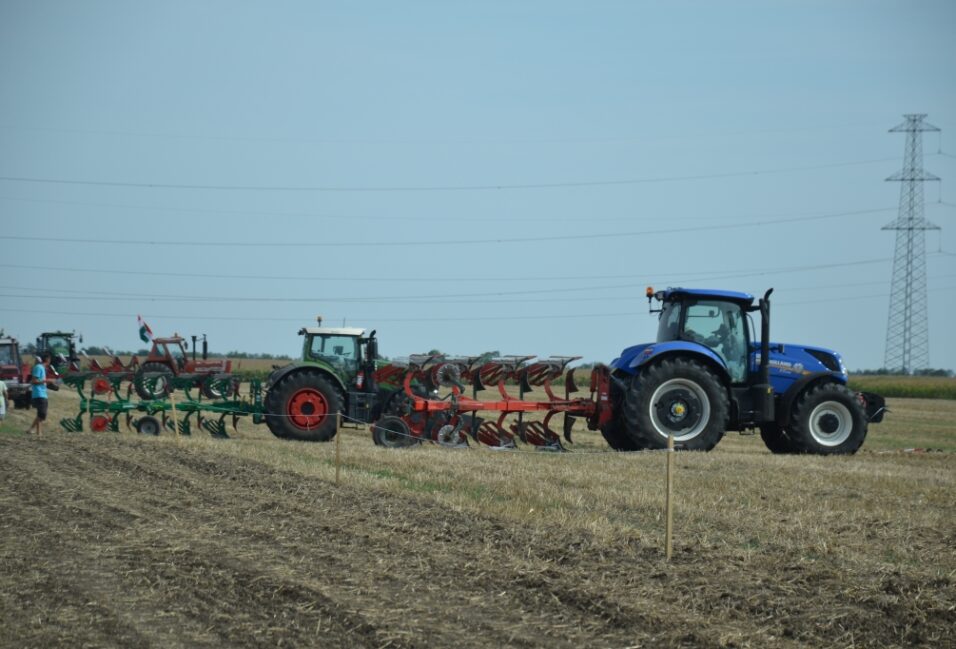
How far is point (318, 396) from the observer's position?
20266 mm

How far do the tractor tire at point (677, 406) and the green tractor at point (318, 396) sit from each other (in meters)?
5.17

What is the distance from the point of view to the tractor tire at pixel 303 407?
65.7 feet

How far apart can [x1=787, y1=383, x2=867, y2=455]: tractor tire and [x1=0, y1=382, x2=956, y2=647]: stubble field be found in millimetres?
2416

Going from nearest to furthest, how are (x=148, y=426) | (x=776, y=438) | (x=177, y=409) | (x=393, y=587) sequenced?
(x=393, y=587)
(x=776, y=438)
(x=148, y=426)
(x=177, y=409)

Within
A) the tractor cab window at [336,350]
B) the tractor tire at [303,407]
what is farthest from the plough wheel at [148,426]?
the tractor cab window at [336,350]

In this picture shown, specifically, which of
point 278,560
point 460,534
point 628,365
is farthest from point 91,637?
point 628,365

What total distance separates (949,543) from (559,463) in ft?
21.8

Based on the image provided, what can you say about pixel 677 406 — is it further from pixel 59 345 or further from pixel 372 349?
pixel 59 345

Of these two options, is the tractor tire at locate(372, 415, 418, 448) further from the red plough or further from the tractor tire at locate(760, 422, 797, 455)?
the tractor tire at locate(760, 422, 797, 455)

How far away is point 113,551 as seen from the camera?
354 inches

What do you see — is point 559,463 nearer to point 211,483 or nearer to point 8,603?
point 211,483

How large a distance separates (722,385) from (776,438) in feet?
6.33

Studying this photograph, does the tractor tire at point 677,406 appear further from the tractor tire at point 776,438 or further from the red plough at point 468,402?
the tractor tire at point 776,438

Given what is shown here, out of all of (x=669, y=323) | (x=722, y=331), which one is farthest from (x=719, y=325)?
(x=669, y=323)
